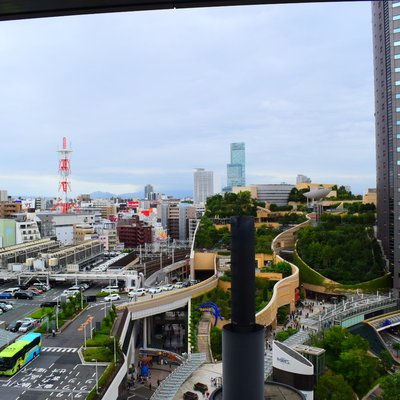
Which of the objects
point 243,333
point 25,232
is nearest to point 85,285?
point 25,232

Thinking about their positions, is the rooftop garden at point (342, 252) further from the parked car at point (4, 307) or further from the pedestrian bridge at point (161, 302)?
the parked car at point (4, 307)

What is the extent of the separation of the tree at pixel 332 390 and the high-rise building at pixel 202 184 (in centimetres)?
12263

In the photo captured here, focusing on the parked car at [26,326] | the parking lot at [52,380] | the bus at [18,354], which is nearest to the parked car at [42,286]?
the parked car at [26,326]

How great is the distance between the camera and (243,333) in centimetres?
395

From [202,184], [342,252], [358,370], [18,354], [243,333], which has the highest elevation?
[202,184]

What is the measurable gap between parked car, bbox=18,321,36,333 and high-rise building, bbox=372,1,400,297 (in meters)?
22.2

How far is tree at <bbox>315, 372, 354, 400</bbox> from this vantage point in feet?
44.6

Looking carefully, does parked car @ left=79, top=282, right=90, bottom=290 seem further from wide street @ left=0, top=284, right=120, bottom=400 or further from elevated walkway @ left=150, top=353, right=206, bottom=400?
elevated walkway @ left=150, top=353, right=206, bottom=400

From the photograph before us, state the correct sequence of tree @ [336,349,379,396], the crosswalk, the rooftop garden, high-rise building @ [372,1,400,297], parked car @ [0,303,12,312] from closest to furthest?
tree @ [336,349,379,396] < the crosswalk < parked car @ [0,303,12,312] < high-rise building @ [372,1,400,297] < the rooftop garden

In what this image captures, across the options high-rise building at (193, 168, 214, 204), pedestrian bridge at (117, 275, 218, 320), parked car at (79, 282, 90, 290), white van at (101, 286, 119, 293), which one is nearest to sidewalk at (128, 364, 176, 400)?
pedestrian bridge at (117, 275, 218, 320)

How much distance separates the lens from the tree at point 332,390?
13.6 metres

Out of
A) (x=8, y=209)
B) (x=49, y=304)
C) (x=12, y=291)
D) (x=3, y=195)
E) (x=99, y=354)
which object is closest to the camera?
(x=99, y=354)

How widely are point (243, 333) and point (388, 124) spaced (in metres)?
34.0

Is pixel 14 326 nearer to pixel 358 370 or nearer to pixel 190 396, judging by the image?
pixel 190 396
